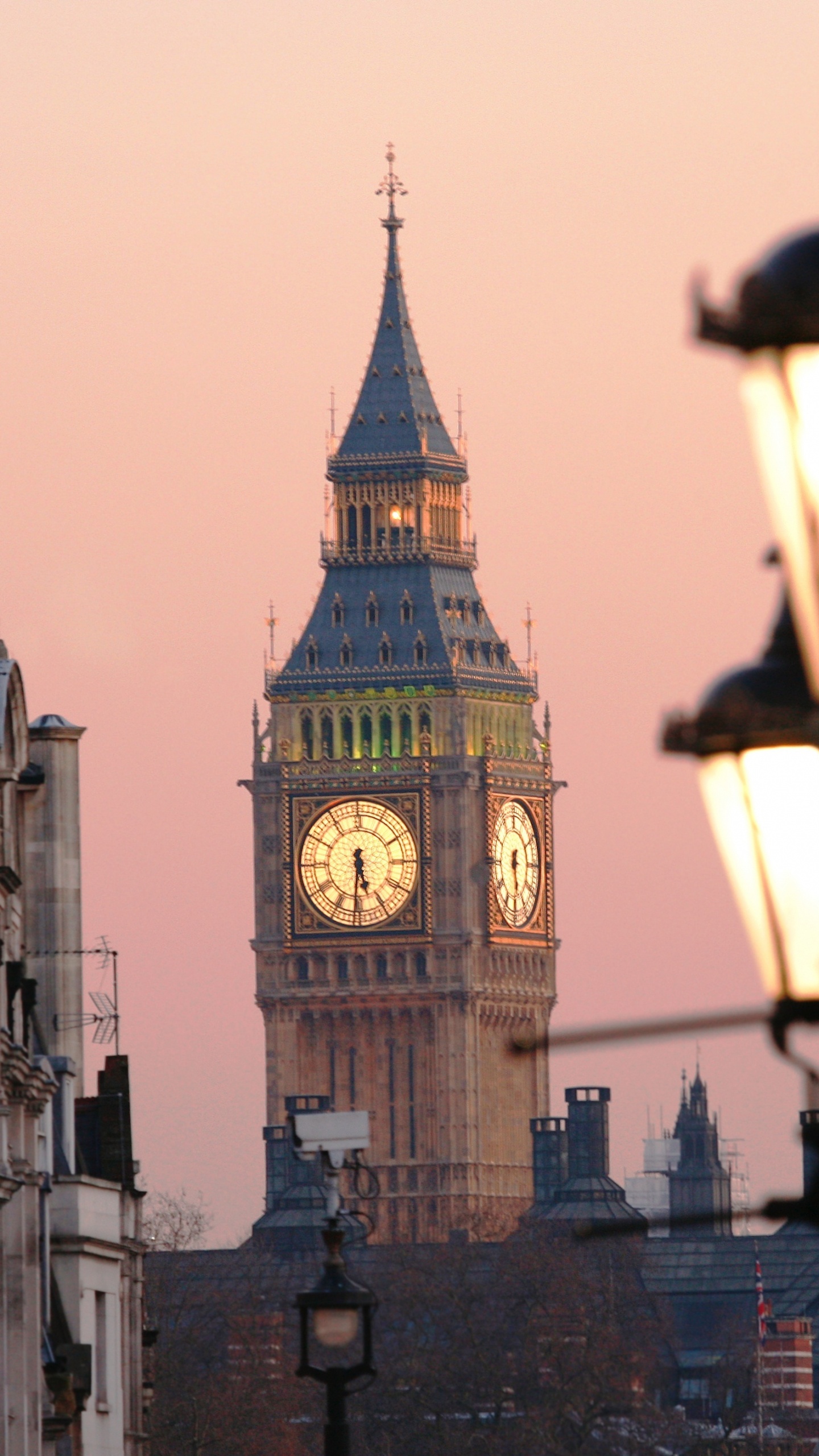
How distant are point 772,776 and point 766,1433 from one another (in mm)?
156804

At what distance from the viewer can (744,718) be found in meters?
11.5

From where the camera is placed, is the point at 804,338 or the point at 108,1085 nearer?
the point at 804,338

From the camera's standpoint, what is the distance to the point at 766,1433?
6545 inches

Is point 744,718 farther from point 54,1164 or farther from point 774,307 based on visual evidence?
point 54,1164

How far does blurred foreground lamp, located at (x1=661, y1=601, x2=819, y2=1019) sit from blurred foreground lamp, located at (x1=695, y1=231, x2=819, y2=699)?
0.86ft

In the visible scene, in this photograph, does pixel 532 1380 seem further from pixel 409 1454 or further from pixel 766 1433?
pixel 766 1433

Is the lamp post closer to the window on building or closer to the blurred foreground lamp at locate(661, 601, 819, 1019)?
the blurred foreground lamp at locate(661, 601, 819, 1019)

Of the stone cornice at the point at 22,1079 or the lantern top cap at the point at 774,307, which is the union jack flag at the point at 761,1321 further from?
the lantern top cap at the point at 774,307

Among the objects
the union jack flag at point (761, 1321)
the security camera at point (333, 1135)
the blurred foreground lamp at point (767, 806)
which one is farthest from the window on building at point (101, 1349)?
the union jack flag at point (761, 1321)

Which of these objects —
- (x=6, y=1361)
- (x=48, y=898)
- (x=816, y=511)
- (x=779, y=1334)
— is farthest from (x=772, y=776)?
(x=779, y=1334)

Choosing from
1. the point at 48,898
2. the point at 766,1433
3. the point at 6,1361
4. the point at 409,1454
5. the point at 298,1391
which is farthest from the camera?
the point at 766,1433

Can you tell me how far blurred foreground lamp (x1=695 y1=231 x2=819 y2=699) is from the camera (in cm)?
1104

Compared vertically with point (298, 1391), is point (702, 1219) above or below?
below

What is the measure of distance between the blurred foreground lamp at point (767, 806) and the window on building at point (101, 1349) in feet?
129
